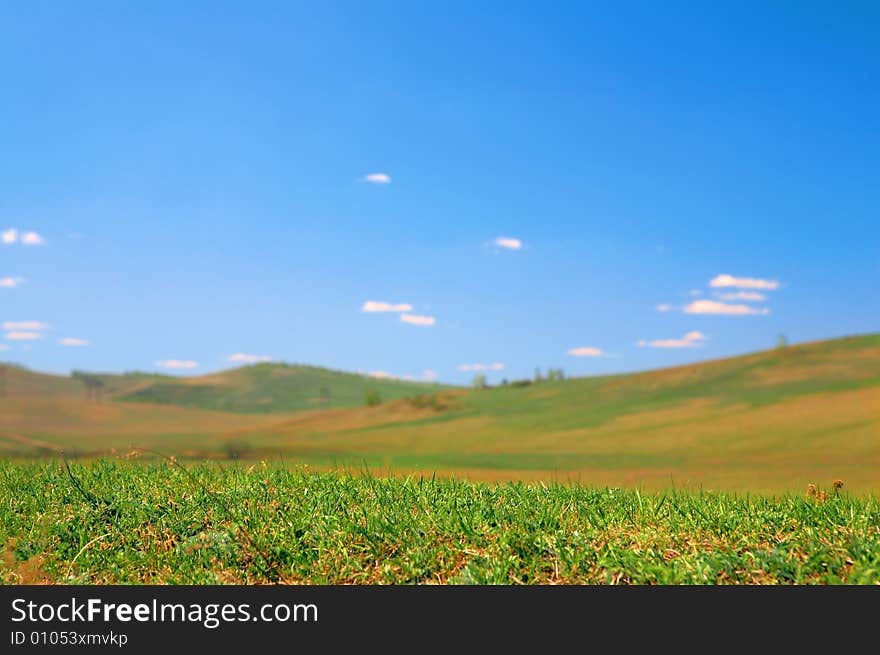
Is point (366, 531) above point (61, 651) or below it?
above

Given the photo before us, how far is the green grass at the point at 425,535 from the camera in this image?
4.96m

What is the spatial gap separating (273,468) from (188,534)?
2457 mm

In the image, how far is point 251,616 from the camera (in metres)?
4.39

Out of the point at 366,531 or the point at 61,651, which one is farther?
the point at 366,531


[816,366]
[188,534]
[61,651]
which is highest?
[816,366]

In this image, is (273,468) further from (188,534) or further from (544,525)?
(544,525)

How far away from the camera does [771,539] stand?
5445 mm

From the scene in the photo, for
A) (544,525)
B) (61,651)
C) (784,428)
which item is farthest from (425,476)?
(784,428)

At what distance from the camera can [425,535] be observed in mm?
5543

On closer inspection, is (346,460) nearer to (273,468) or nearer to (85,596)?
(273,468)

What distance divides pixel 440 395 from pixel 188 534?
58.8m

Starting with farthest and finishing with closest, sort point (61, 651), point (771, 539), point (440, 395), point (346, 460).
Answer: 1. point (440, 395)
2. point (346, 460)
3. point (771, 539)
4. point (61, 651)

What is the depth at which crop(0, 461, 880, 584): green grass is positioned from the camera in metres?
4.96

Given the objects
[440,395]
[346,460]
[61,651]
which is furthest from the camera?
[440,395]
